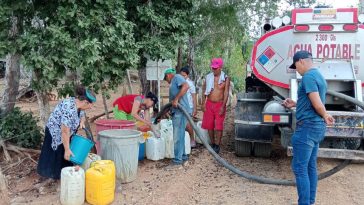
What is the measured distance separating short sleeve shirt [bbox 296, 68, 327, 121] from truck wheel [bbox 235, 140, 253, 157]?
2410mm

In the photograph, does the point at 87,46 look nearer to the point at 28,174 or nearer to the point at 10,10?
the point at 10,10

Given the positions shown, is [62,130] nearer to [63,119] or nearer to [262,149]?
[63,119]

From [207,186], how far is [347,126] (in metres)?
2.01

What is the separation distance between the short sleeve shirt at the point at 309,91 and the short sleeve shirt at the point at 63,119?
2736 mm

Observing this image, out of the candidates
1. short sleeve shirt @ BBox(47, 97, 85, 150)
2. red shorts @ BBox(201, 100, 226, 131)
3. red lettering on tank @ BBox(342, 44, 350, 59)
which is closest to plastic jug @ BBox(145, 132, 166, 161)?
red shorts @ BBox(201, 100, 226, 131)

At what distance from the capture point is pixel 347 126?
476cm

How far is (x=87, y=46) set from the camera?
16.0ft

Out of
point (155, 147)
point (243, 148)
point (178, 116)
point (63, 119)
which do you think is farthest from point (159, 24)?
point (243, 148)

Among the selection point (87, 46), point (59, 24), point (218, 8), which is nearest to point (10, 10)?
point (59, 24)

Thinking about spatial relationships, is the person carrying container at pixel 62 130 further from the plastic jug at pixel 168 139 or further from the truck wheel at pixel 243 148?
the truck wheel at pixel 243 148

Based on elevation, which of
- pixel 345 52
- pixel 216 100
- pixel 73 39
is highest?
pixel 73 39

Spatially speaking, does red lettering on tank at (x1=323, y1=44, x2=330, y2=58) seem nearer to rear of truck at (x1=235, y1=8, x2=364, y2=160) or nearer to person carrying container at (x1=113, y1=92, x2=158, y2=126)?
rear of truck at (x1=235, y1=8, x2=364, y2=160)

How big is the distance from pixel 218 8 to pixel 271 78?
3849 millimetres

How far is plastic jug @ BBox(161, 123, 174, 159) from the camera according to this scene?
20.6 feet
